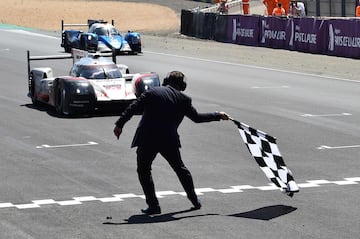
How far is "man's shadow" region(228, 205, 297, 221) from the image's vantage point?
11641mm

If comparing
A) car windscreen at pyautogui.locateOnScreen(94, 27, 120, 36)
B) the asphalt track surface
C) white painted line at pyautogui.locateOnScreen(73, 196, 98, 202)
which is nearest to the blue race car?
car windscreen at pyautogui.locateOnScreen(94, 27, 120, 36)

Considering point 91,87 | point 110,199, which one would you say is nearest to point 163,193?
point 110,199

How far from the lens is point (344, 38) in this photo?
36.2 metres

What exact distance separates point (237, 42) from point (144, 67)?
10666 millimetres

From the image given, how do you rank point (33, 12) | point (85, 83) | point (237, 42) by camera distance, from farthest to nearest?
point (33, 12) → point (237, 42) → point (85, 83)

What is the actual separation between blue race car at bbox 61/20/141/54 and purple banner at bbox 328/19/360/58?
7787 millimetres

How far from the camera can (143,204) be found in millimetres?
12336

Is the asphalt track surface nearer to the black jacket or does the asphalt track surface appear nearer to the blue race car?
the black jacket

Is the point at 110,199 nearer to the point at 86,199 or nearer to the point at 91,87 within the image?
the point at 86,199

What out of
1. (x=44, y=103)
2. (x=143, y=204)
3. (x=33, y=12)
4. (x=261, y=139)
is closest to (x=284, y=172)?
(x=261, y=139)

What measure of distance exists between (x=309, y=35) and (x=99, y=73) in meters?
18.0

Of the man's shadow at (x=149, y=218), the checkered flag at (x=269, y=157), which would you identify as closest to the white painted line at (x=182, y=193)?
the checkered flag at (x=269, y=157)

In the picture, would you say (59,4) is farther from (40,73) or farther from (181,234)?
(181,234)

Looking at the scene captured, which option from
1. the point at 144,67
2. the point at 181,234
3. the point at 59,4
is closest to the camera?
the point at 181,234
